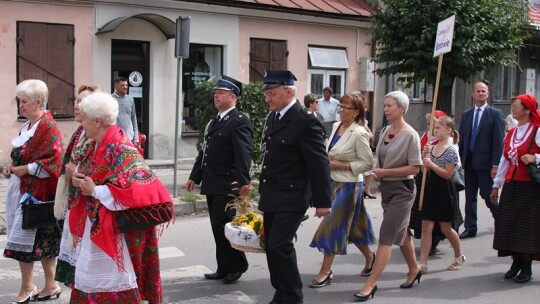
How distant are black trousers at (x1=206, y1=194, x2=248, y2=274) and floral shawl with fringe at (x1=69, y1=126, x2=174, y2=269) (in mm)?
2014

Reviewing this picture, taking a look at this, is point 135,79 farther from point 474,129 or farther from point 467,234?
point 467,234

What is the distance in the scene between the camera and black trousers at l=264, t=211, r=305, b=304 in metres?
5.62

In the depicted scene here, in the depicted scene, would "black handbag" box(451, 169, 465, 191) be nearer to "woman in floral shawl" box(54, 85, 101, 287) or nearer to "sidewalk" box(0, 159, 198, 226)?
"woman in floral shawl" box(54, 85, 101, 287)

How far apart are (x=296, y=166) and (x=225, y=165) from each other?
1131mm

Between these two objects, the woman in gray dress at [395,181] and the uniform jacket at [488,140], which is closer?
the woman in gray dress at [395,181]

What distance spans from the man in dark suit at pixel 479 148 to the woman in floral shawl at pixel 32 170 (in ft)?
17.0

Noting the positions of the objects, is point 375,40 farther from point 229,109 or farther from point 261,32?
point 229,109

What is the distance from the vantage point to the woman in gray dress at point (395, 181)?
618 centimetres

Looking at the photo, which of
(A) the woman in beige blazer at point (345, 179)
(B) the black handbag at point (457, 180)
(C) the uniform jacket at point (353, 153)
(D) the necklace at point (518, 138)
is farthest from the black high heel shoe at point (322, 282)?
(D) the necklace at point (518, 138)

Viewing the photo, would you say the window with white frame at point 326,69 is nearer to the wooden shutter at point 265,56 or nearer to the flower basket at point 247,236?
the wooden shutter at point 265,56

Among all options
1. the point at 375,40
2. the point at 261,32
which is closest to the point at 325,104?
the point at 375,40

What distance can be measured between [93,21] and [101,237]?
11.0 m

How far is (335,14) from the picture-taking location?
62.0 ft

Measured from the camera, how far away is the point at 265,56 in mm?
17797
